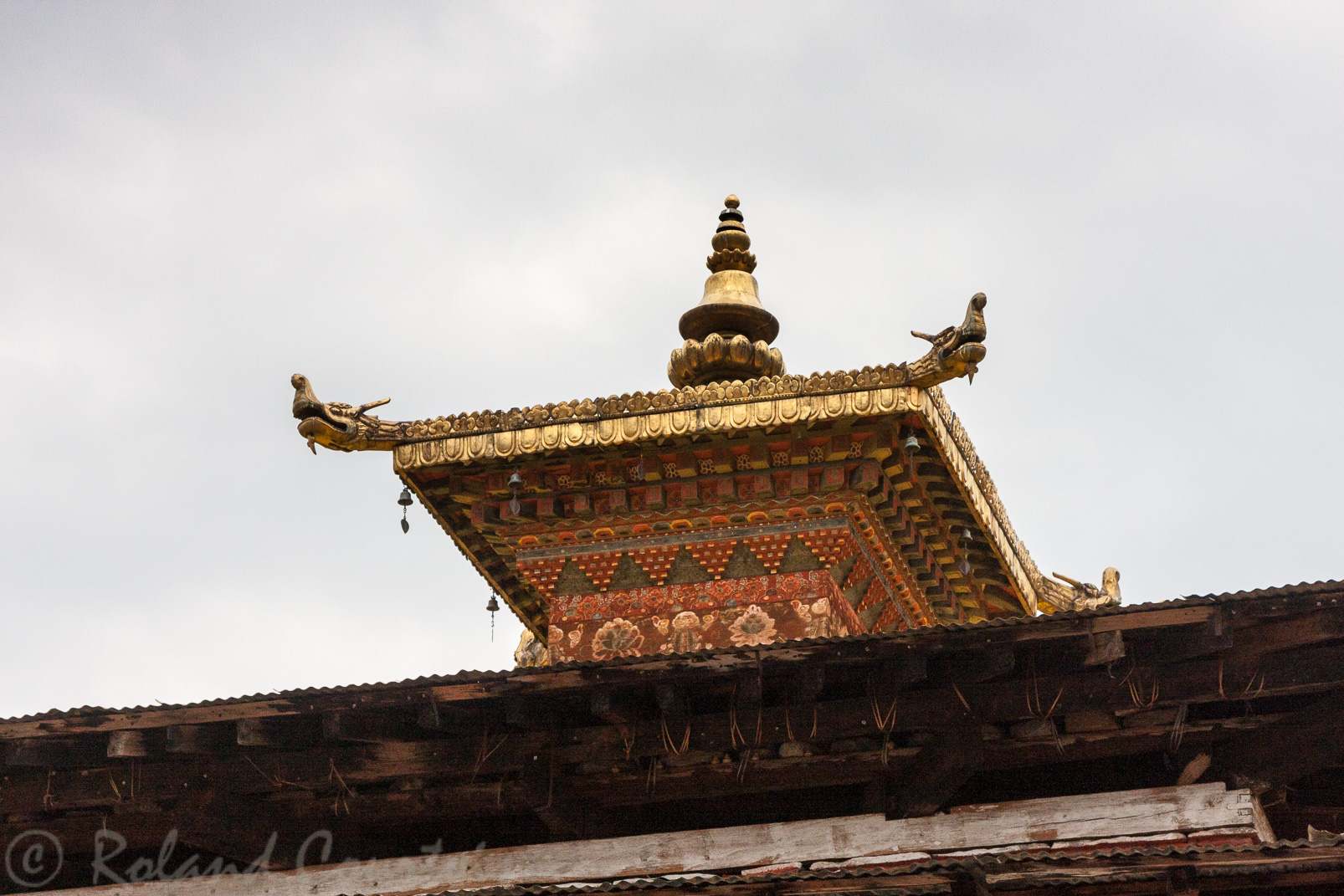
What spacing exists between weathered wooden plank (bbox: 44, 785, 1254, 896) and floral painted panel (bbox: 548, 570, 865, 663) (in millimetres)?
2678

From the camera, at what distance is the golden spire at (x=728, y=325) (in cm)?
1258

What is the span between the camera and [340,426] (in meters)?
11.0

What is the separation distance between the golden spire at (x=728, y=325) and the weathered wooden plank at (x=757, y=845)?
5.07 metres

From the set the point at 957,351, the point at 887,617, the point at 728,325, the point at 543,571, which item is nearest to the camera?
the point at 957,351

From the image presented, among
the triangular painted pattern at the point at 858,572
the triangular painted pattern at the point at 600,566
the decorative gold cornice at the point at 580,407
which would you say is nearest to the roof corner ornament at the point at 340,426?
the decorative gold cornice at the point at 580,407

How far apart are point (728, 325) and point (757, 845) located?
19.2ft

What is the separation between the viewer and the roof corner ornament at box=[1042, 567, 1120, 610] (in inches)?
534

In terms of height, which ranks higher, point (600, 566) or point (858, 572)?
point (600, 566)

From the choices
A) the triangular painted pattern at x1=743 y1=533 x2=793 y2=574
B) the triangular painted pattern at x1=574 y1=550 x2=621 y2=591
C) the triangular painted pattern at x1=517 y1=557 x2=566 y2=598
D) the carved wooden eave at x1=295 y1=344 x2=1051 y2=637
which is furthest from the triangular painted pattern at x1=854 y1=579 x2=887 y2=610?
the triangular painted pattern at x1=517 y1=557 x2=566 y2=598

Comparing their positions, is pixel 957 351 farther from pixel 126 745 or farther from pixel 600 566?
pixel 126 745

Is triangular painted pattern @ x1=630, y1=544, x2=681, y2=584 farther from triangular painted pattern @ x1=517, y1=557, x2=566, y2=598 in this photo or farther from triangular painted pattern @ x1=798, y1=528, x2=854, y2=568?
triangular painted pattern @ x1=798, y1=528, x2=854, y2=568

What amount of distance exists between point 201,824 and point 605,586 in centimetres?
376

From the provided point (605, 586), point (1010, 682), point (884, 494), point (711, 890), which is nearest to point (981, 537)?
point (884, 494)

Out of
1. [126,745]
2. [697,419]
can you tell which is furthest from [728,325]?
[126,745]
